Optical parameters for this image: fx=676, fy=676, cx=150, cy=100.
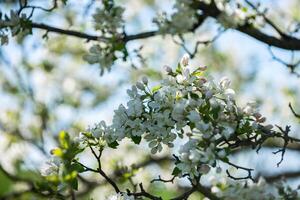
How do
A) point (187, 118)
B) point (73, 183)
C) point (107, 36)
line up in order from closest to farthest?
point (73, 183), point (187, 118), point (107, 36)

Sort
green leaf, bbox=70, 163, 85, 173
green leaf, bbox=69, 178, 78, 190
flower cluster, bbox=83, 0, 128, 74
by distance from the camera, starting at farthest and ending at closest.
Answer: flower cluster, bbox=83, 0, 128, 74 < green leaf, bbox=70, 163, 85, 173 < green leaf, bbox=69, 178, 78, 190

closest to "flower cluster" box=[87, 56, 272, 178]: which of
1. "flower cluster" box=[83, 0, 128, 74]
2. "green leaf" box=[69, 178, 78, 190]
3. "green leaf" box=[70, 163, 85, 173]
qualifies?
"green leaf" box=[70, 163, 85, 173]

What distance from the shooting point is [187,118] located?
2.71 m

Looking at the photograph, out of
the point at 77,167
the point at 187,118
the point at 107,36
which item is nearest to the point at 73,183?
the point at 77,167

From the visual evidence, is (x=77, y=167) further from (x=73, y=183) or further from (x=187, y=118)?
(x=187, y=118)

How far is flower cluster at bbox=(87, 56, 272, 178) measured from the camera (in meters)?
2.57

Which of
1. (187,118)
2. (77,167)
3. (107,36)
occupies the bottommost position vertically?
(187,118)

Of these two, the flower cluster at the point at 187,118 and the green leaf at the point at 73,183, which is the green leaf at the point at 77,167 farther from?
the flower cluster at the point at 187,118

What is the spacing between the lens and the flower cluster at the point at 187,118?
257 centimetres

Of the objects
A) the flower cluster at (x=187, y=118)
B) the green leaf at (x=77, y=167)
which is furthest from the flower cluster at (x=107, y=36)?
the green leaf at (x=77, y=167)

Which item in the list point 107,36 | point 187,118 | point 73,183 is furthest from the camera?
point 107,36

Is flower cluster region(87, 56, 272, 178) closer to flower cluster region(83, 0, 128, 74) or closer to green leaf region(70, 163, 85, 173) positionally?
green leaf region(70, 163, 85, 173)

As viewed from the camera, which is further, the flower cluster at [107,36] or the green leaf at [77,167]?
the flower cluster at [107,36]

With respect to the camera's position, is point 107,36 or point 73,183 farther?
point 107,36
